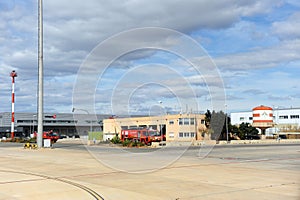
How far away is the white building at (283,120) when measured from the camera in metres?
106

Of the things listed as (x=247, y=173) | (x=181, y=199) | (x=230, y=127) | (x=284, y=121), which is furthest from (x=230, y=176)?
(x=284, y=121)

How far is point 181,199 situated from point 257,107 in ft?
275

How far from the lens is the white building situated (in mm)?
106013

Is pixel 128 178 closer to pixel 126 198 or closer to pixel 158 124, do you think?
pixel 126 198

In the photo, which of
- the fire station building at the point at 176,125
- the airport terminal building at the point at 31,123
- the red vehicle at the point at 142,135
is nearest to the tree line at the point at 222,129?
the fire station building at the point at 176,125

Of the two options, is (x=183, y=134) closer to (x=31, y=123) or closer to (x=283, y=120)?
(x=283, y=120)

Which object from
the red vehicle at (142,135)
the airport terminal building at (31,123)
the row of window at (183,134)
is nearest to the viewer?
the red vehicle at (142,135)

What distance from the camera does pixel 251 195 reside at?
491 inches

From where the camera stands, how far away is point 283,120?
126875 mm

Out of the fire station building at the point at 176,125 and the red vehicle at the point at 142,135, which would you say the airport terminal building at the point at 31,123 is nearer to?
the fire station building at the point at 176,125

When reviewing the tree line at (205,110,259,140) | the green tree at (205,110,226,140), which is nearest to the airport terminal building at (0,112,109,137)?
the tree line at (205,110,259,140)

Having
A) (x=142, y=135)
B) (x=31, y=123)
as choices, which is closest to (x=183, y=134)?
(x=142, y=135)

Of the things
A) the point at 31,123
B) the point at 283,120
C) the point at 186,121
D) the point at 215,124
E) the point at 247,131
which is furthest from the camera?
the point at 31,123

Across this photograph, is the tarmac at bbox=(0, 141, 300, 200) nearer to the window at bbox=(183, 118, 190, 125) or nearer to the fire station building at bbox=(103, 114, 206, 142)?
the fire station building at bbox=(103, 114, 206, 142)
